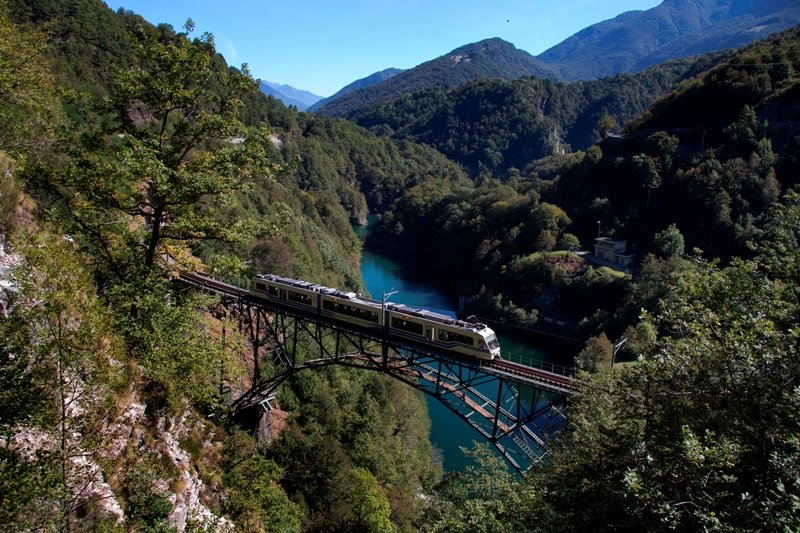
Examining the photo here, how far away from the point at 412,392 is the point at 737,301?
29.4m

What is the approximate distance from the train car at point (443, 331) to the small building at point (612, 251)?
145 feet

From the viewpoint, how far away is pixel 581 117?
191 m

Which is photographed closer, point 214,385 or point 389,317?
point 214,385

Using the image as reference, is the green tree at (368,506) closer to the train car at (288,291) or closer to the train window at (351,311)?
the train window at (351,311)

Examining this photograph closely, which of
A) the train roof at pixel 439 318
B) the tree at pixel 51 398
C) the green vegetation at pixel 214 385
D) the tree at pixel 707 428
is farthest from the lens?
the train roof at pixel 439 318

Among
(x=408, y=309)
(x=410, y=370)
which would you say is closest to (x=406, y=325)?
(x=408, y=309)

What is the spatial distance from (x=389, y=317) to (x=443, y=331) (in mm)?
2393

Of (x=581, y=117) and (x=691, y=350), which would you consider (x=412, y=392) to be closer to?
(x=691, y=350)

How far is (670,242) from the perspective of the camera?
172 ft

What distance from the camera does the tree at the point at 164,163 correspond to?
9.92 metres

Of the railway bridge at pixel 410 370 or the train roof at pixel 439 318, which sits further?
the train roof at pixel 439 318

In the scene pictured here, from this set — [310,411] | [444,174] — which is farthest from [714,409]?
[444,174]

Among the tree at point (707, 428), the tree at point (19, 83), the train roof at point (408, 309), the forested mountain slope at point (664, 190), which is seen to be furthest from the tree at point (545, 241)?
the tree at point (19, 83)

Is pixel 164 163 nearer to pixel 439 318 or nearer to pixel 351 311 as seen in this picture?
pixel 351 311
